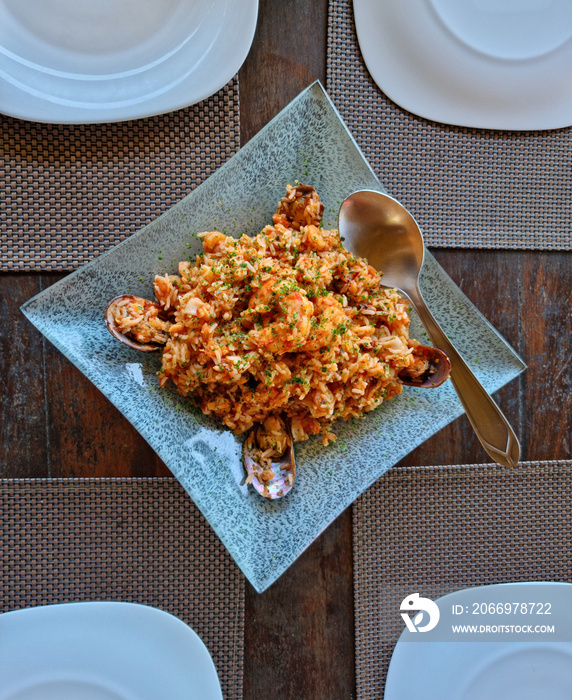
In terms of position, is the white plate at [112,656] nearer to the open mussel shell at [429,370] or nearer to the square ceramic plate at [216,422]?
the square ceramic plate at [216,422]

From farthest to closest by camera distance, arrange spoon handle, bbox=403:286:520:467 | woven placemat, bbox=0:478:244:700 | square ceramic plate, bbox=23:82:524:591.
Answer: woven placemat, bbox=0:478:244:700 < spoon handle, bbox=403:286:520:467 < square ceramic plate, bbox=23:82:524:591

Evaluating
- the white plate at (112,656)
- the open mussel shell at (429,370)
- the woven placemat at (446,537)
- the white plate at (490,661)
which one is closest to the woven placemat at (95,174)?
the open mussel shell at (429,370)

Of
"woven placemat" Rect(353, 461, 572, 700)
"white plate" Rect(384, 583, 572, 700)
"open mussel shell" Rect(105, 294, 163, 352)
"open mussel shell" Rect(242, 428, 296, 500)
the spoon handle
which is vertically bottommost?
"white plate" Rect(384, 583, 572, 700)

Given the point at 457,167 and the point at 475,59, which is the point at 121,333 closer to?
the point at 457,167

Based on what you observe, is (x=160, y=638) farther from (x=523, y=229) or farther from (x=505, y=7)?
(x=505, y=7)

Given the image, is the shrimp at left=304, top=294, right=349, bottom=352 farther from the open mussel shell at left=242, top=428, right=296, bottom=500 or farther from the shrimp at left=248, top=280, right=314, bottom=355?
the open mussel shell at left=242, top=428, right=296, bottom=500

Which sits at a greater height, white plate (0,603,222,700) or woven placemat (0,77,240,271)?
woven placemat (0,77,240,271)

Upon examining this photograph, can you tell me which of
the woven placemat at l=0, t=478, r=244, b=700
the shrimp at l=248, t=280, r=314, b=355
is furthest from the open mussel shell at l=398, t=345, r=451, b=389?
the woven placemat at l=0, t=478, r=244, b=700
